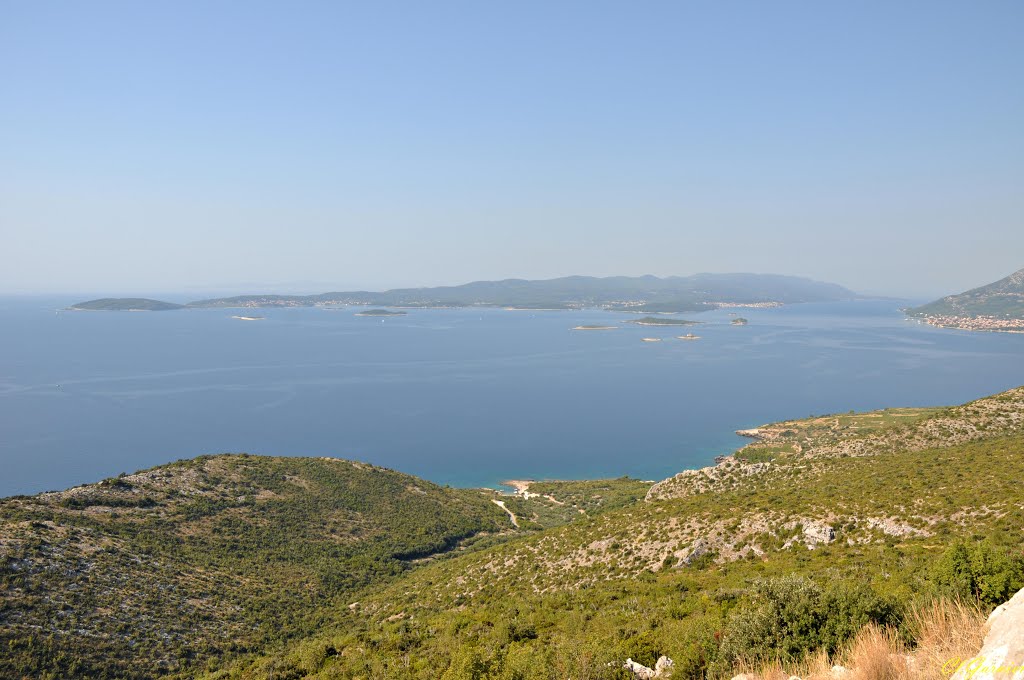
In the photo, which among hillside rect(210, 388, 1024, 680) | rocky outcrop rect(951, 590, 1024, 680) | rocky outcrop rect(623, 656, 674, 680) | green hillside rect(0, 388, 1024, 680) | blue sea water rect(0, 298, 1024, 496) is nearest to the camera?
rocky outcrop rect(951, 590, 1024, 680)

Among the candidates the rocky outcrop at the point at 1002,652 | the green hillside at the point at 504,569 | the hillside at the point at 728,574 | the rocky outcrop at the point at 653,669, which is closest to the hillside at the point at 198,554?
the green hillside at the point at 504,569

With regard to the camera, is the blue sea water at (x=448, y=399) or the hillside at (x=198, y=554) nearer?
the hillside at (x=198, y=554)

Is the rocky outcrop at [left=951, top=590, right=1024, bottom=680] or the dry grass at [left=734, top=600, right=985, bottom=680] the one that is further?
the dry grass at [left=734, top=600, right=985, bottom=680]

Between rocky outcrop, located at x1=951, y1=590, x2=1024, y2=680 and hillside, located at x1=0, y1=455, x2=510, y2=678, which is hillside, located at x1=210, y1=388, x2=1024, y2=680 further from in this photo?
hillside, located at x1=0, y1=455, x2=510, y2=678

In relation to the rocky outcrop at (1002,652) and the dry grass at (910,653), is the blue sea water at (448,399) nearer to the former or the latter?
the dry grass at (910,653)

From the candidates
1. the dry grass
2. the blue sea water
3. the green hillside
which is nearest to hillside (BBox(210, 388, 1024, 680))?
the green hillside

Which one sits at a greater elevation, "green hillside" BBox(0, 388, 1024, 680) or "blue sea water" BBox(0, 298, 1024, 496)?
"green hillside" BBox(0, 388, 1024, 680)

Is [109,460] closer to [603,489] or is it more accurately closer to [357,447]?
[357,447]
